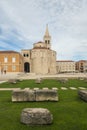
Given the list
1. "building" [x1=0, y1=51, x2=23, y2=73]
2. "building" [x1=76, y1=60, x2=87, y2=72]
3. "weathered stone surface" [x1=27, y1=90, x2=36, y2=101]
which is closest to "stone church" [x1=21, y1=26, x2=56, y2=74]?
"building" [x1=0, y1=51, x2=23, y2=73]

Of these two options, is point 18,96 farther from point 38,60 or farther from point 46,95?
point 38,60

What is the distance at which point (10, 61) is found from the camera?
79188 mm

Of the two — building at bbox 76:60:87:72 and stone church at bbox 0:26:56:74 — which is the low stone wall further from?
building at bbox 76:60:87:72

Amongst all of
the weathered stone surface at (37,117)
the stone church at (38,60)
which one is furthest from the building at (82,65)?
the weathered stone surface at (37,117)

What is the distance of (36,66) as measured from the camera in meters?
97.6

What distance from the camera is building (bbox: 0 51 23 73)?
79000mm

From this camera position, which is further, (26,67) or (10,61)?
(26,67)

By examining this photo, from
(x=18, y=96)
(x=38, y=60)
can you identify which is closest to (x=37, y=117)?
(x=18, y=96)

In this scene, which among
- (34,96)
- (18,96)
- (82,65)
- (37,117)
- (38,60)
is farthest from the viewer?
(82,65)

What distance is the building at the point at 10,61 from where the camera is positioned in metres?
79.0

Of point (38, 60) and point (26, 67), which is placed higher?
point (38, 60)

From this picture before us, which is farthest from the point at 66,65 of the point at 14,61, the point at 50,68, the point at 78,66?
the point at 14,61

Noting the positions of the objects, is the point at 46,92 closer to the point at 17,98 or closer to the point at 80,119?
the point at 17,98

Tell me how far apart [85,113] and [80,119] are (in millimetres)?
847
